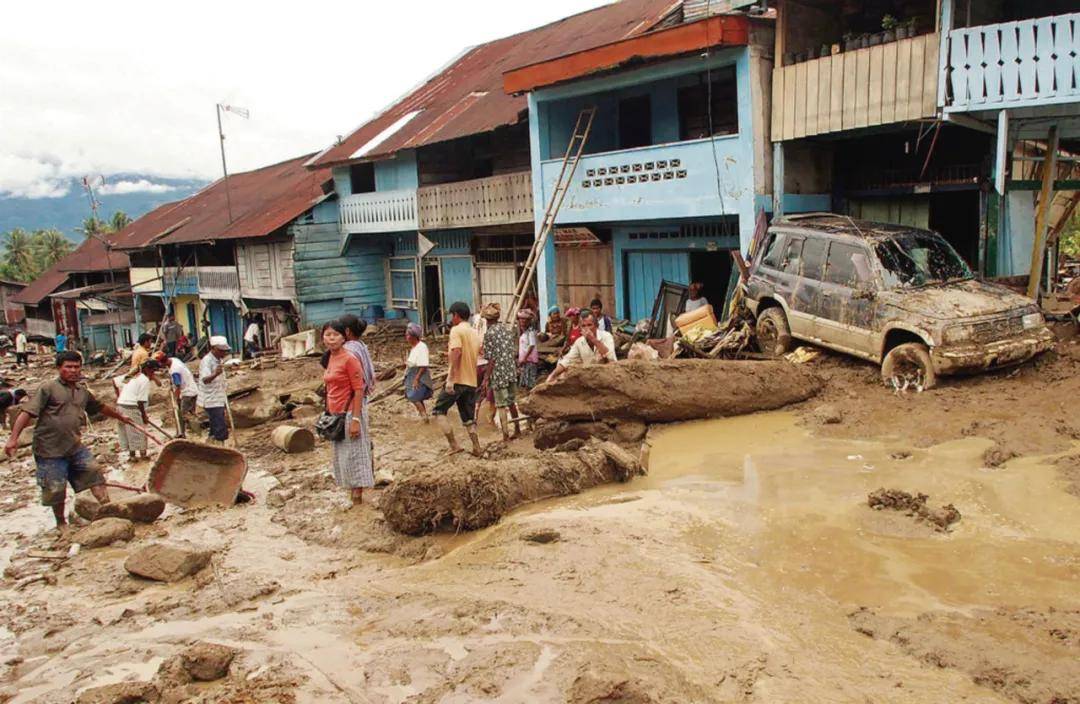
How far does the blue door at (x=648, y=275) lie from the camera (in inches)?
642

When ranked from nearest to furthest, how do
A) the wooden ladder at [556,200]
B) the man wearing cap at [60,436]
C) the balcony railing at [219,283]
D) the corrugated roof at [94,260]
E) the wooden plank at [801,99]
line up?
the man wearing cap at [60,436]
the wooden plank at [801,99]
the wooden ladder at [556,200]
the balcony railing at [219,283]
the corrugated roof at [94,260]

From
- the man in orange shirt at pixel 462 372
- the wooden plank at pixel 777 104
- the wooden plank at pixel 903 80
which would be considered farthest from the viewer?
the wooden plank at pixel 777 104

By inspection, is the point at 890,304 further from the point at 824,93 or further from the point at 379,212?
the point at 379,212

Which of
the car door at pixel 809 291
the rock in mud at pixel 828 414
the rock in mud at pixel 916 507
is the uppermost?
the car door at pixel 809 291

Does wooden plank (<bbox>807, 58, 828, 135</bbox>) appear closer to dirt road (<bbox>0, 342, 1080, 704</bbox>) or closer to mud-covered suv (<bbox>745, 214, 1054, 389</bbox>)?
mud-covered suv (<bbox>745, 214, 1054, 389</bbox>)

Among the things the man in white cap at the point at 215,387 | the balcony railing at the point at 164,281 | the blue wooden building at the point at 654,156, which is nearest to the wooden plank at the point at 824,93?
the blue wooden building at the point at 654,156

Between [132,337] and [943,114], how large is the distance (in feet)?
111

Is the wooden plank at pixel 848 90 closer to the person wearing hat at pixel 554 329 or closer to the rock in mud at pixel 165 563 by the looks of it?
the person wearing hat at pixel 554 329

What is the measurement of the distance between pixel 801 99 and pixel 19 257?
61594 millimetres

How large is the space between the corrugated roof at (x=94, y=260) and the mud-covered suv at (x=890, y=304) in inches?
1193

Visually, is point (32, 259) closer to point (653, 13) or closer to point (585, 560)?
point (653, 13)

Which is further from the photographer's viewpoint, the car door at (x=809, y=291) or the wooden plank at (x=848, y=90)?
the wooden plank at (x=848, y=90)

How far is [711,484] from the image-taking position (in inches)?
265

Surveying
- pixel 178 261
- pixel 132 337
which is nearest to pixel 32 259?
pixel 132 337
